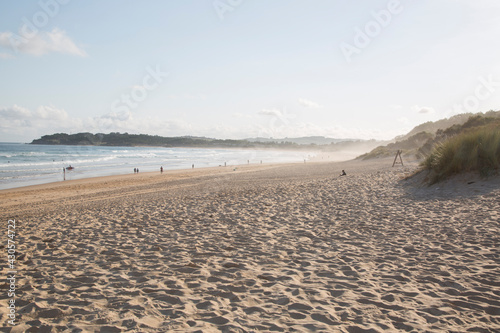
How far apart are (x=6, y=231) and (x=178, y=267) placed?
6.03 m

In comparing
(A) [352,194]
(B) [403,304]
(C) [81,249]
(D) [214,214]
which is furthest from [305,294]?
(A) [352,194]

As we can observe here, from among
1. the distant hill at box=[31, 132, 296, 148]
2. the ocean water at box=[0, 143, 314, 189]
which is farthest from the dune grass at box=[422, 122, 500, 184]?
the distant hill at box=[31, 132, 296, 148]

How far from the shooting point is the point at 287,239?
19.7 feet

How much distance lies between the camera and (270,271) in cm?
444

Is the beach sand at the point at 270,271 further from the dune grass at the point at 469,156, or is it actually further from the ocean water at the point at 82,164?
the ocean water at the point at 82,164

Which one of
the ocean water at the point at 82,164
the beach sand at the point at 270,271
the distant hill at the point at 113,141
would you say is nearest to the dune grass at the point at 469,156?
the beach sand at the point at 270,271

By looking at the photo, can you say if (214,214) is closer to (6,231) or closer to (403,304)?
(6,231)

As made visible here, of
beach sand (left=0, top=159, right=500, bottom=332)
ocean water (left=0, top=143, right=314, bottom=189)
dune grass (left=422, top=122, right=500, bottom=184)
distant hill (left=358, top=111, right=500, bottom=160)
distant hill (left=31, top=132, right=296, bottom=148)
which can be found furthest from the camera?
distant hill (left=31, top=132, right=296, bottom=148)

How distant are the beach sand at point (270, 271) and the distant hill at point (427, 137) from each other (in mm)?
8602

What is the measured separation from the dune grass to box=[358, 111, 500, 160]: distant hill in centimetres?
187

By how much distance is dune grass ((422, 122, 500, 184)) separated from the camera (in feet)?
33.3

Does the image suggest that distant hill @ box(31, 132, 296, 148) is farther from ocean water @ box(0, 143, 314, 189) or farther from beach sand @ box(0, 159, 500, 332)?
beach sand @ box(0, 159, 500, 332)

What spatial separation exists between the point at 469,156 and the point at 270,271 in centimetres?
981

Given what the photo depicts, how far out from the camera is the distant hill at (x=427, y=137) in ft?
79.8
